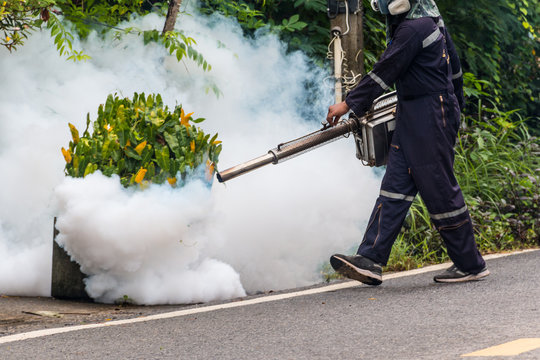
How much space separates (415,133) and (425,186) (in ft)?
1.03

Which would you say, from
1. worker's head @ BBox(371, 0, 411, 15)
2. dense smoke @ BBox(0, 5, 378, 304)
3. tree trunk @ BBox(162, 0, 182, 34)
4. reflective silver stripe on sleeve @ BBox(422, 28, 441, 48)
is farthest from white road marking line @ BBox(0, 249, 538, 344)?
tree trunk @ BBox(162, 0, 182, 34)

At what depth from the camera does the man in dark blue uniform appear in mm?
5176

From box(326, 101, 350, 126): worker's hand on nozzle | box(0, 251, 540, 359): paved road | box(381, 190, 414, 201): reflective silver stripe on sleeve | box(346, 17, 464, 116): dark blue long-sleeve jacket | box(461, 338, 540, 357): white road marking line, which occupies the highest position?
box(346, 17, 464, 116): dark blue long-sleeve jacket

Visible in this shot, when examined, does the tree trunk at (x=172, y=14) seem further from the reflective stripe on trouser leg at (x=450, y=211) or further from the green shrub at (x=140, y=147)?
the reflective stripe on trouser leg at (x=450, y=211)

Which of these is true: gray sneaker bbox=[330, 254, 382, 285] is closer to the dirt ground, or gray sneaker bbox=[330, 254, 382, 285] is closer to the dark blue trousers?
the dark blue trousers

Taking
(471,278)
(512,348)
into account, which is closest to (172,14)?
(471,278)

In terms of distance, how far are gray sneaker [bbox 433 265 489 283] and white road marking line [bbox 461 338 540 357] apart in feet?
5.82

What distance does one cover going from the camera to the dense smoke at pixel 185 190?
216 inches

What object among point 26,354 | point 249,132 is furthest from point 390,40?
point 26,354

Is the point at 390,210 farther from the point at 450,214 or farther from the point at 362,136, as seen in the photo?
the point at 362,136

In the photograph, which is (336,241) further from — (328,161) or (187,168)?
(187,168)

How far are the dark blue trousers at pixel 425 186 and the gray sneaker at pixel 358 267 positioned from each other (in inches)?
1.7

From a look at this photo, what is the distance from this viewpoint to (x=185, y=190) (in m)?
5.60

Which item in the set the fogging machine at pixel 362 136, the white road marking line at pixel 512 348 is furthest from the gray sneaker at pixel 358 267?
the white road marking line at pixel 512 348
